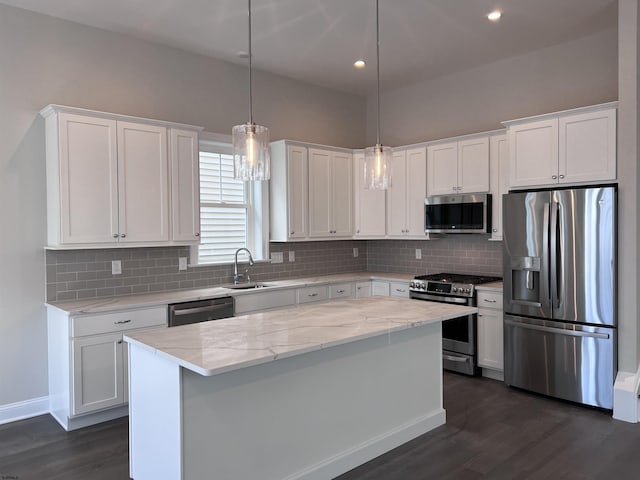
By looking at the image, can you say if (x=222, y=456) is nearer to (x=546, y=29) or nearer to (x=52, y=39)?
(x=52, y=39)

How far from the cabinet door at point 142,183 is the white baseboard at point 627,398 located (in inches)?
151

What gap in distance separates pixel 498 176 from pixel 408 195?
1.08m

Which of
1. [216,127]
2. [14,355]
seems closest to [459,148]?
[216,127]

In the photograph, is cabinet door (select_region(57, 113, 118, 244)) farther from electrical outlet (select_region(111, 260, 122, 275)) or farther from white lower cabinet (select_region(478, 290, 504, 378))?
white lower cabinet (select_region(478, 290, 504, 378))

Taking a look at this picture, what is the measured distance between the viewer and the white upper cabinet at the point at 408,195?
550 cm

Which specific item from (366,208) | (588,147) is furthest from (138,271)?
(588,147)

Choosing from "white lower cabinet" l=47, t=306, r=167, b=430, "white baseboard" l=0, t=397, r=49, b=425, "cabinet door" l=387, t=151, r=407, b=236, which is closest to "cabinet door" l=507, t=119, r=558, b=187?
"cabinet door" l=387, t=151, r=407, b=236

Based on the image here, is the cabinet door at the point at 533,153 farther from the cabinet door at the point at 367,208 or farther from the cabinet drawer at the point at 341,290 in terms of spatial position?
the cabinet drawer at the point at 341,290

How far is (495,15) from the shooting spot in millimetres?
4043

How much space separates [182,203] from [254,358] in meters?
2.49

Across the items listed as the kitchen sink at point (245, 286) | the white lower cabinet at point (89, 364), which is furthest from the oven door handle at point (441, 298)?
the white lower cabinet at point (89, 364)

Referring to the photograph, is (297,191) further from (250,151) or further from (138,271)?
(250,151)

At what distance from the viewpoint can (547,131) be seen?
13.8 feet

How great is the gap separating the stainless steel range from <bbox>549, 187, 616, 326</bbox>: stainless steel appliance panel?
87 cm
